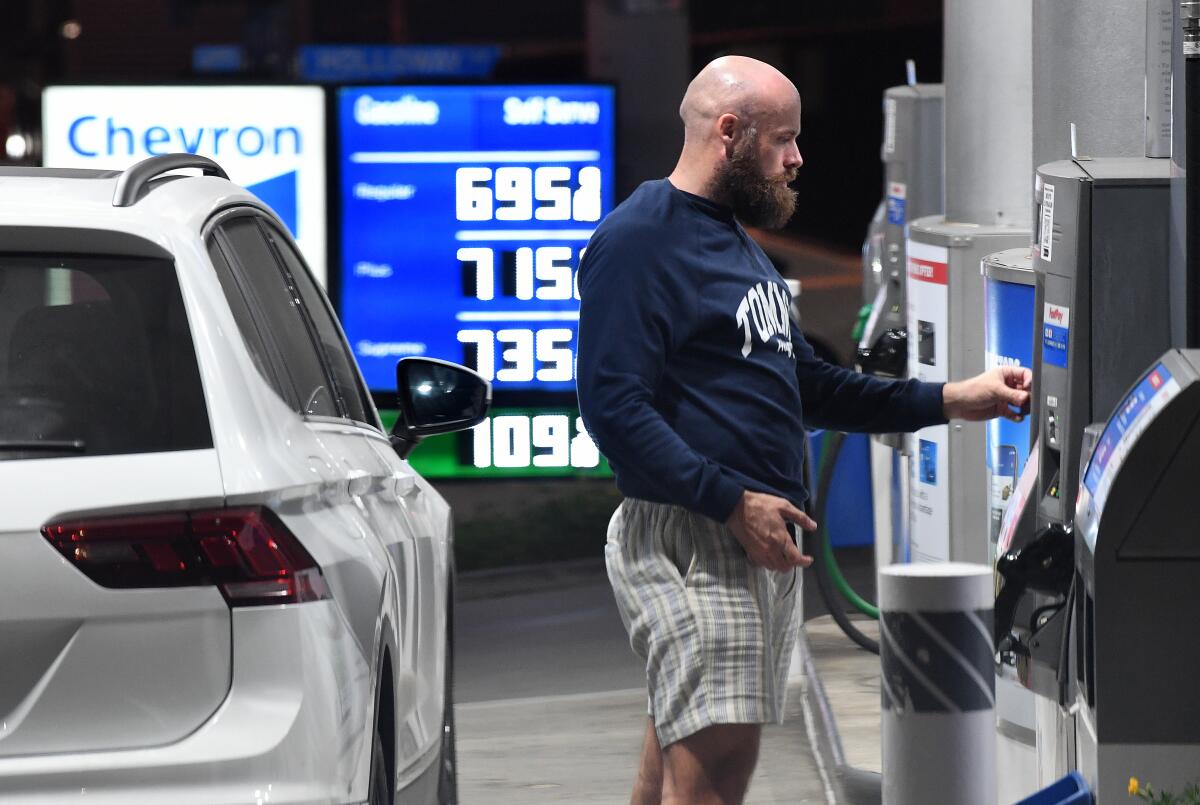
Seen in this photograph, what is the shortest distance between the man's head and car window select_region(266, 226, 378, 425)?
96 centimetres

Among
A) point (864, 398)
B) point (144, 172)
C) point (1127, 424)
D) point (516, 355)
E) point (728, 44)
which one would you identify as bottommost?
point (516, 355)

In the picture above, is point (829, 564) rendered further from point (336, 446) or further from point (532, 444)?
point (336, 446)

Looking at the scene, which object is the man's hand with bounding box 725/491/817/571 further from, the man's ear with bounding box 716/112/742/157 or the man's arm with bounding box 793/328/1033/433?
the man's ear with bounding box 716/112/742/157

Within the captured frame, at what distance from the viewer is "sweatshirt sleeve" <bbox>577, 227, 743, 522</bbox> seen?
4.25 metres

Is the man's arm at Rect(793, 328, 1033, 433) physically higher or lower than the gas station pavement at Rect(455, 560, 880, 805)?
higher

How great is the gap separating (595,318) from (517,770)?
121 inches

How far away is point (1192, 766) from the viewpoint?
11.2 feet

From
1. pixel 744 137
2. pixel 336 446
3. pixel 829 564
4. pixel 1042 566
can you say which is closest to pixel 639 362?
pixel 744 137

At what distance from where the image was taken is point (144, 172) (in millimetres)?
3822

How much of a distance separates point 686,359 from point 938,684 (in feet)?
4.81

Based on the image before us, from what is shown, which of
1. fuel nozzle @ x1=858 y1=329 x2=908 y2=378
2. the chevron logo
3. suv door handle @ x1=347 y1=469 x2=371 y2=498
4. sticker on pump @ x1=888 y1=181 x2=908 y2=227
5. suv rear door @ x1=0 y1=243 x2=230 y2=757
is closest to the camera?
suv rear door @ x1=0 y1=243 x2=230 y2=757

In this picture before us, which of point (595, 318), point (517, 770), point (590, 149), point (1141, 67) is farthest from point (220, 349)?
point (590, 149)

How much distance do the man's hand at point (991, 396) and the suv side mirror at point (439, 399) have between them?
1139 mm

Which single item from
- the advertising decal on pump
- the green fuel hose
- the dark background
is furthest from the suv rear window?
the dark background
